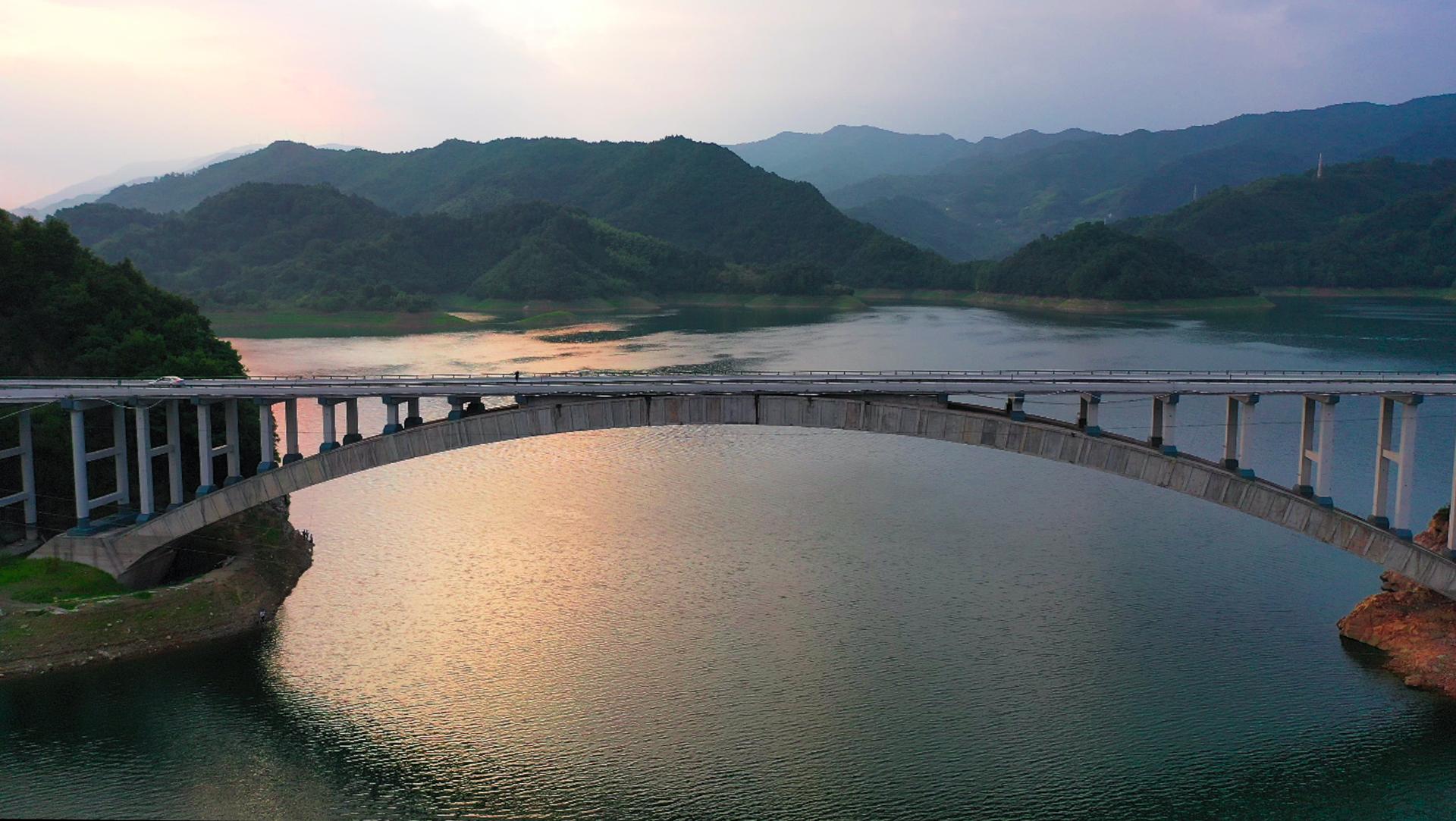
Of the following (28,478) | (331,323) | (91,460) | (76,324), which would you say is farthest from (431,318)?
(91,460)

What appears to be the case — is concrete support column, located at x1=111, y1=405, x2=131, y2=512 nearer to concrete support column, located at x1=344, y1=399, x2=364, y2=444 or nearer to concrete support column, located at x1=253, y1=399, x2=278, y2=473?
concrete support column, located at x1=253, y1=399, x2=278, y2=473

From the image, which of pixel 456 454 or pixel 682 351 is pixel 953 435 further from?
pixel 682 351

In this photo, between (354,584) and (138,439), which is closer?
(138,439)

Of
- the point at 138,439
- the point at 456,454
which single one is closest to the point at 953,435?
the point at 138,439

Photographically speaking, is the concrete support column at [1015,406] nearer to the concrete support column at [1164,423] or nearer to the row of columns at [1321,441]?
the row of columns at [1321,441]

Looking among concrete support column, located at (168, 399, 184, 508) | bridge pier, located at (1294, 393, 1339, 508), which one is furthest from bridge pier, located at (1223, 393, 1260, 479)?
concrete support column, located at (168, 399, 184, 508)

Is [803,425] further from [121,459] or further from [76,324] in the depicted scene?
[76,324]
